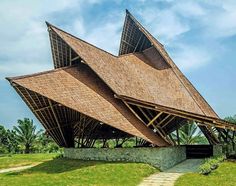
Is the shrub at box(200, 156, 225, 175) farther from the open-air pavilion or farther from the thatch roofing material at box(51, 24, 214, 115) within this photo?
the thatch roofing material at box(51, 24, 214, 115)

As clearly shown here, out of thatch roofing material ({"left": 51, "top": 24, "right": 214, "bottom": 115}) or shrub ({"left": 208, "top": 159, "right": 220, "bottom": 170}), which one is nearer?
shrub ({"left": 208, "top": 159, "right": 220, "bottom": 170})

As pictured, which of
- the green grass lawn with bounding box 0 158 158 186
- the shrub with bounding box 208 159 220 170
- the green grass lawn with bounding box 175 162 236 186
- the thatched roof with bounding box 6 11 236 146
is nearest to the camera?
the green grass lawn with bounding box 175 162 236 186

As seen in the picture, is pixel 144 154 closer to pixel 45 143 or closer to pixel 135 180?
pixel 135 180

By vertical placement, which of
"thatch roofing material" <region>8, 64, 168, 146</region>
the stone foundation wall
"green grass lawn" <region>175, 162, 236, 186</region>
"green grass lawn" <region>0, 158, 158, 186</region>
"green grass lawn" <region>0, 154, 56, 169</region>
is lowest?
"green grass lawn" <region>0, 154, 56, 169</region>

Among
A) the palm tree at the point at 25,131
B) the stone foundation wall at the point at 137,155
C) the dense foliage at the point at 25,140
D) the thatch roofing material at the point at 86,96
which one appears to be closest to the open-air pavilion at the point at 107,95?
the thatch roofing material at the point at 86,96

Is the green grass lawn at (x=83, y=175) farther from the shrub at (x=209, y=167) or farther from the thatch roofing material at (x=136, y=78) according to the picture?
the thatch roofing material at (x=136, y=78)

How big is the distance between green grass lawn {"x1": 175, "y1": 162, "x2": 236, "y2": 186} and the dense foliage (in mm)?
33521

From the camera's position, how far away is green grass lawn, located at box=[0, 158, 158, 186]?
15.0 meters

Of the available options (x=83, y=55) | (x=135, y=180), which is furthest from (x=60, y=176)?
(x=83, y=55)

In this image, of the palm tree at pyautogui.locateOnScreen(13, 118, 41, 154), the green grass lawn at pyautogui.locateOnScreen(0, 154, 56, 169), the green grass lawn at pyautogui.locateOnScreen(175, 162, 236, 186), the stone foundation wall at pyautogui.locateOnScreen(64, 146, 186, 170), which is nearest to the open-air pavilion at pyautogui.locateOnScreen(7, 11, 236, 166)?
the stone foundation wall at pyautogui.locateOnScreen(64, 146, 186, 170)

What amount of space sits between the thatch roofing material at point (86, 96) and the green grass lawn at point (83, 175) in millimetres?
2322

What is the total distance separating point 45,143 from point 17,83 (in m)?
49.4

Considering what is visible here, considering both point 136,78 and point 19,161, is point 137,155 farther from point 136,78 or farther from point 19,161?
point 19,161

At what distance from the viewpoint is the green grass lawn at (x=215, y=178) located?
47.9 feet
